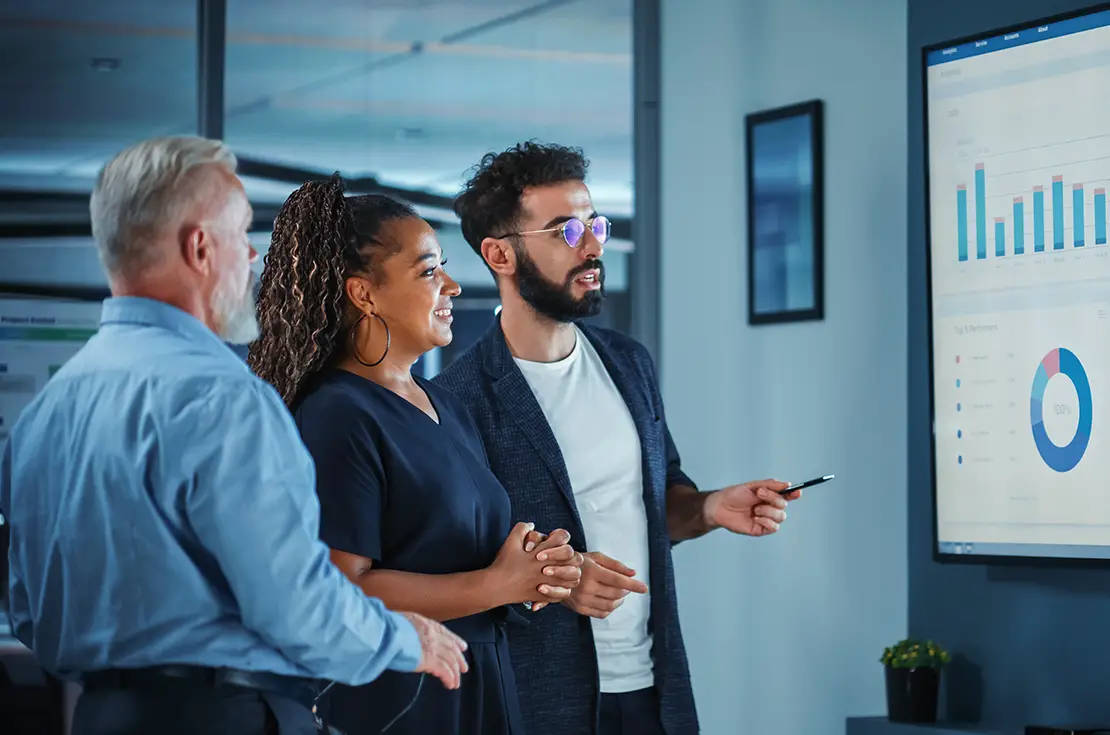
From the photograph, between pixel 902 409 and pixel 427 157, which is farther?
pixel 427 157

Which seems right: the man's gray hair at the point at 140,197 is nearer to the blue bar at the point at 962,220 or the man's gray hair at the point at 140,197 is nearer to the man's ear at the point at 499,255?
the man's ear at the point at 499,255

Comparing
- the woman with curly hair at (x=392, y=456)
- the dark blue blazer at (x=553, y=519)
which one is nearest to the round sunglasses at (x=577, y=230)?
the dark blue blazer at (x=553, y=519)

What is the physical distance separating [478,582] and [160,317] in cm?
72

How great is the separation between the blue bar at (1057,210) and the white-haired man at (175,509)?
2.00 m

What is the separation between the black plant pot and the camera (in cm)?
348

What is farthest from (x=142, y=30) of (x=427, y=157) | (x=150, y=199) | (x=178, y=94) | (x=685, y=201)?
(x=150, y=199)

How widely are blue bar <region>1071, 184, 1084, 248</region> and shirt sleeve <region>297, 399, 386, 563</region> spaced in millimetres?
1737

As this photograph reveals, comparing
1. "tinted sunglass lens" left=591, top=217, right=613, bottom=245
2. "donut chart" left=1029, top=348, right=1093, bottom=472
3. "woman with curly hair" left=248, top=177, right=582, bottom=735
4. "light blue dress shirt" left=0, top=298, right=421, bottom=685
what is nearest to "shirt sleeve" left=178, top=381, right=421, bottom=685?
"light blue dress shirt" left=0, top=298, right=421, bottom=685

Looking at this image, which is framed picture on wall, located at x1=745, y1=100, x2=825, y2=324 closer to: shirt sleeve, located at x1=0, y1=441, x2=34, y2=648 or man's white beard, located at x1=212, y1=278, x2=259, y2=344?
man's white beard, located at x1=212, y1=278, x2=259, y2=344

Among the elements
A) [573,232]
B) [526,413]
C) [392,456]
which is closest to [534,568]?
[392,456]

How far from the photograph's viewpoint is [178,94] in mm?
4297

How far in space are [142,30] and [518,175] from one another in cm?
173

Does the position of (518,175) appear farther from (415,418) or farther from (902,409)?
(902,409)

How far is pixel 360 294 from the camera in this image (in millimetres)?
2379
